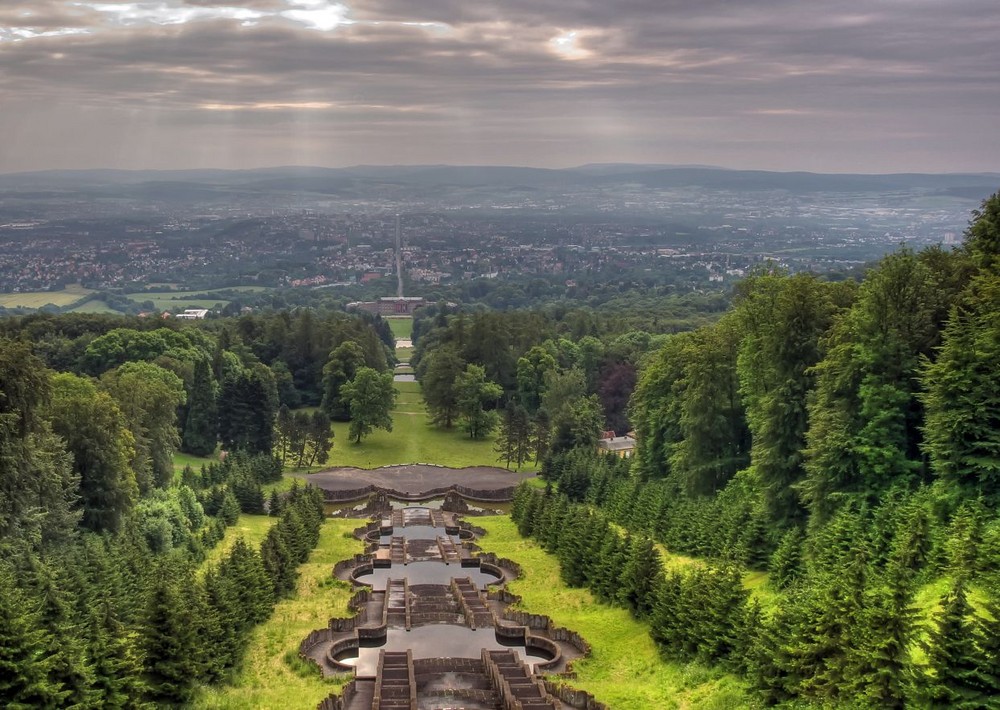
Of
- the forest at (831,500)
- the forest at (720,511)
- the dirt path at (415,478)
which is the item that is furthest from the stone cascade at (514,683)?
the dirt path at (415,478)

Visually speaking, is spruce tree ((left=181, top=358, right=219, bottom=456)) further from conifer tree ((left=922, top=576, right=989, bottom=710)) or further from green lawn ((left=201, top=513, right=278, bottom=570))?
conifer tree ((left=922, top=576, right=989, bottom=710))

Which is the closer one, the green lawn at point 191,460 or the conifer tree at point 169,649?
the conifer tree at point 169,649

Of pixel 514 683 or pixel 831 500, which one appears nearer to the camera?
pixel 514 683

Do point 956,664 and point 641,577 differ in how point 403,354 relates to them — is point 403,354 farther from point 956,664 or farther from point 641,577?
point 956,664

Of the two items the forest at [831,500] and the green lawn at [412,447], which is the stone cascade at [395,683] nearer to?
the forest at [831,500]

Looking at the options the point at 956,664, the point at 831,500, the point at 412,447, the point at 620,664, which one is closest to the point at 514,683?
the point at 620,664

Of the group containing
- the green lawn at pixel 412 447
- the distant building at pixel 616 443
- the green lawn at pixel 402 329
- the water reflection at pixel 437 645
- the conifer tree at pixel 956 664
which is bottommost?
the green lawn at pixel 402 329

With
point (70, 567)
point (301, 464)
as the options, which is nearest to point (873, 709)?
point (70, 567)
